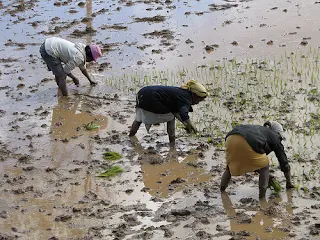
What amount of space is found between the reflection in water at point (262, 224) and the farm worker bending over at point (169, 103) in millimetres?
1636

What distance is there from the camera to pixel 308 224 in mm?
5340

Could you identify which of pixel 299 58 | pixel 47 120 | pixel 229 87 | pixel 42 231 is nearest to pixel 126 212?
pixel 42 231

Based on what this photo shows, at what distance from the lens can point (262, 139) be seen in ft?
18.5

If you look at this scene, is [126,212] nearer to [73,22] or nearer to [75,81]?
[75,81]

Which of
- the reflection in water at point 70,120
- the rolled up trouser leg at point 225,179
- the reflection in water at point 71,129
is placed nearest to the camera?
the rolled up trouser leg at point 225,179

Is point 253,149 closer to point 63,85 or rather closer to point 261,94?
point 261,94

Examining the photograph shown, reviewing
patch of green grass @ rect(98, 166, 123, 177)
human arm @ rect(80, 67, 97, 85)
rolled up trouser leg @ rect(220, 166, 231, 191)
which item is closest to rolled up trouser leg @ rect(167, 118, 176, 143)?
patch of green grass @ rect(98, 166, 123, 177)

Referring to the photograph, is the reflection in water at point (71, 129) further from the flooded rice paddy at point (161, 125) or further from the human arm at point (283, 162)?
the human arm at point (283, 162)

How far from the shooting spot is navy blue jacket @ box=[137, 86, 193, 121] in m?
7.05

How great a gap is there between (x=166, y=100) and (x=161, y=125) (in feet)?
2.92

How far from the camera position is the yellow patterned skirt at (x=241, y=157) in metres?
5.62

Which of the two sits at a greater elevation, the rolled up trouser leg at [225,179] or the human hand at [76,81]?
the rolled up trouser leg at [225,179]


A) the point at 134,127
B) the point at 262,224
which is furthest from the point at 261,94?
the point at 262,224

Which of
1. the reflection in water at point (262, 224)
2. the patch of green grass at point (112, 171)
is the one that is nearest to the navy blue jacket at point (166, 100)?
the patch of green grass at point (112, 171)
